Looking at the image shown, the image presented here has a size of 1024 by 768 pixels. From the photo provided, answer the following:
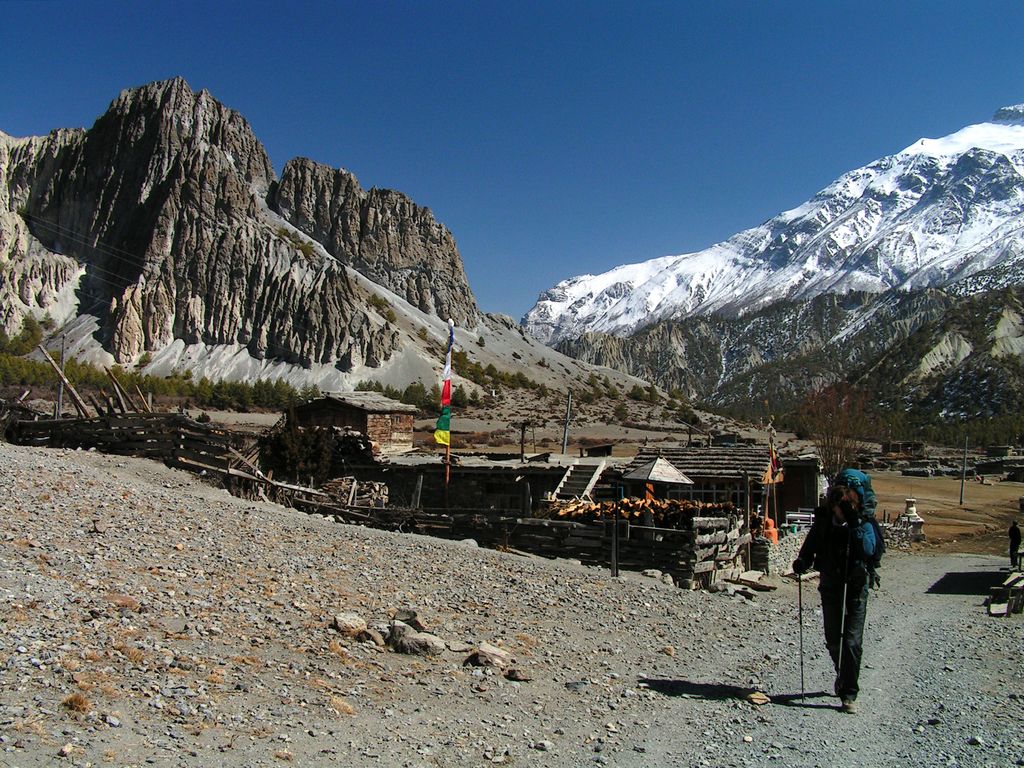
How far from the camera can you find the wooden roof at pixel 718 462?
28.8 meters

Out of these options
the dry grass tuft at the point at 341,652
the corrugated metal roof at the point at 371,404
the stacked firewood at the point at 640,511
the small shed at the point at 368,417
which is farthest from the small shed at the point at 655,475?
the corrugated metal roof at the point at 371,404

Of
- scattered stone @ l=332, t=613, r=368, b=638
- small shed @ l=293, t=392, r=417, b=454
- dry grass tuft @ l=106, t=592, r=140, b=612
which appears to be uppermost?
small shed @ l=293, t=392, r=417, b=454

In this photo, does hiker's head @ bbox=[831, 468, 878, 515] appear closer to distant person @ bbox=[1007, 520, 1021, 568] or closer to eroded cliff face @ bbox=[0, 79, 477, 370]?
distant person @ bbox=[1007, 520, 1021, 568]

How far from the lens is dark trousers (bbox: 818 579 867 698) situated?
28.7 ft

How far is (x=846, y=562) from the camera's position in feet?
29.3

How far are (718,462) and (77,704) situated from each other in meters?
25.3

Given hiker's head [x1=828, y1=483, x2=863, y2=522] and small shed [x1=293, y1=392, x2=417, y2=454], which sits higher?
small shed [x1=293, y1=392, x2=417, y2=454]

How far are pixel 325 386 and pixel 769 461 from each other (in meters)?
114

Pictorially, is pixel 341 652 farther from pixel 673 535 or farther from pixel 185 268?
pixel 185 268

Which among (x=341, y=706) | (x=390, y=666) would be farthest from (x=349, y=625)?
(x=341, y=706)

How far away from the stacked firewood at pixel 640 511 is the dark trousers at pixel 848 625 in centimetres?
1016

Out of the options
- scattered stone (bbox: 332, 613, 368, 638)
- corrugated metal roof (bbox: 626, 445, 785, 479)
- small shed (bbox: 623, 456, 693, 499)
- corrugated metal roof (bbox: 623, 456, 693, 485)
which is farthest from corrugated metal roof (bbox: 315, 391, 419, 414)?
scattered stone (bbox: 332, 613, 368, 638)

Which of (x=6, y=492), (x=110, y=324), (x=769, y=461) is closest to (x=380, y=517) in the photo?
(x=6, y=492)

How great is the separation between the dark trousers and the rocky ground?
1.15 feet
